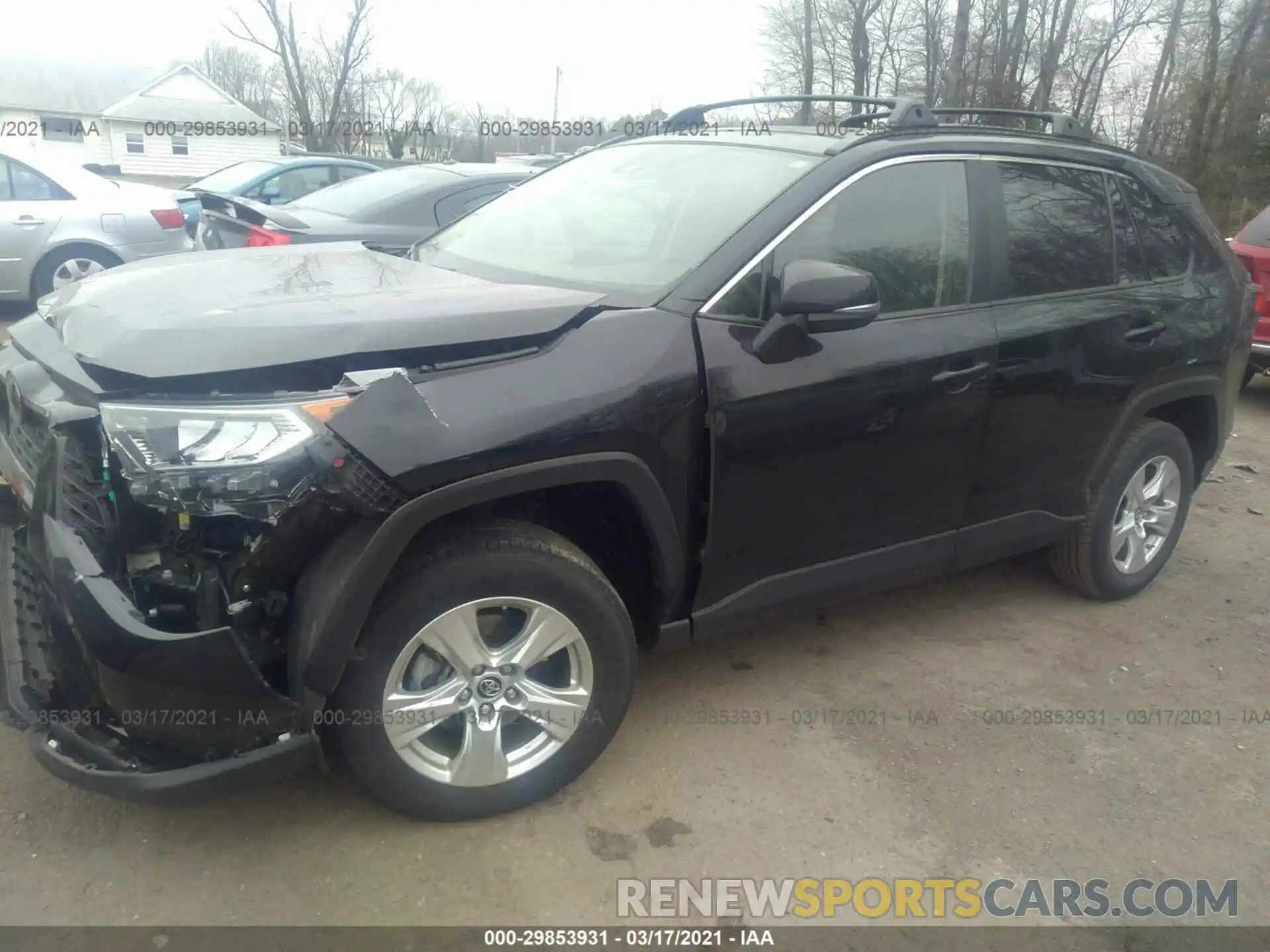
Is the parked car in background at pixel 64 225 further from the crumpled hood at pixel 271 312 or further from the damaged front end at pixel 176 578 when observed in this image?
the damaged front end at pixel 176 578

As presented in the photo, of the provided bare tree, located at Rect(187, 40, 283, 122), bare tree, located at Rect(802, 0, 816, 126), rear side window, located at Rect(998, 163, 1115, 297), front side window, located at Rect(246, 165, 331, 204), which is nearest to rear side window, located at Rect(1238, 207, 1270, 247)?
rear side window, located at Rect(998, 163, 1115, 297)

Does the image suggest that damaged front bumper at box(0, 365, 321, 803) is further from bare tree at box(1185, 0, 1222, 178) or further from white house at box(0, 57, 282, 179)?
white house at box(0, 57, 282, 179)

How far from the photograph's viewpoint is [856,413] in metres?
3.08

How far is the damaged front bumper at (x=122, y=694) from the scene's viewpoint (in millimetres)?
2119

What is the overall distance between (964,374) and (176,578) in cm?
245

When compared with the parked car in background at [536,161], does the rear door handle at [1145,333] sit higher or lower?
lower

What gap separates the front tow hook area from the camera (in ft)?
7.18

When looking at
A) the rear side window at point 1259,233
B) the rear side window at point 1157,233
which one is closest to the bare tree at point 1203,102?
the rear side window at point 1259,233

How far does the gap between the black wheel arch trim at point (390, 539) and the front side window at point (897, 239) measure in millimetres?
738

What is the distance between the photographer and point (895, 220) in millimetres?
3285

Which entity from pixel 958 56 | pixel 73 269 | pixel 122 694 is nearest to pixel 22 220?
pixel 73 269

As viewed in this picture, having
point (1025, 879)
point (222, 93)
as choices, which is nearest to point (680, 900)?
point (1025, 879)

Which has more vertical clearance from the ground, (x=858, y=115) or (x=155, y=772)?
(x=858, y=115)
